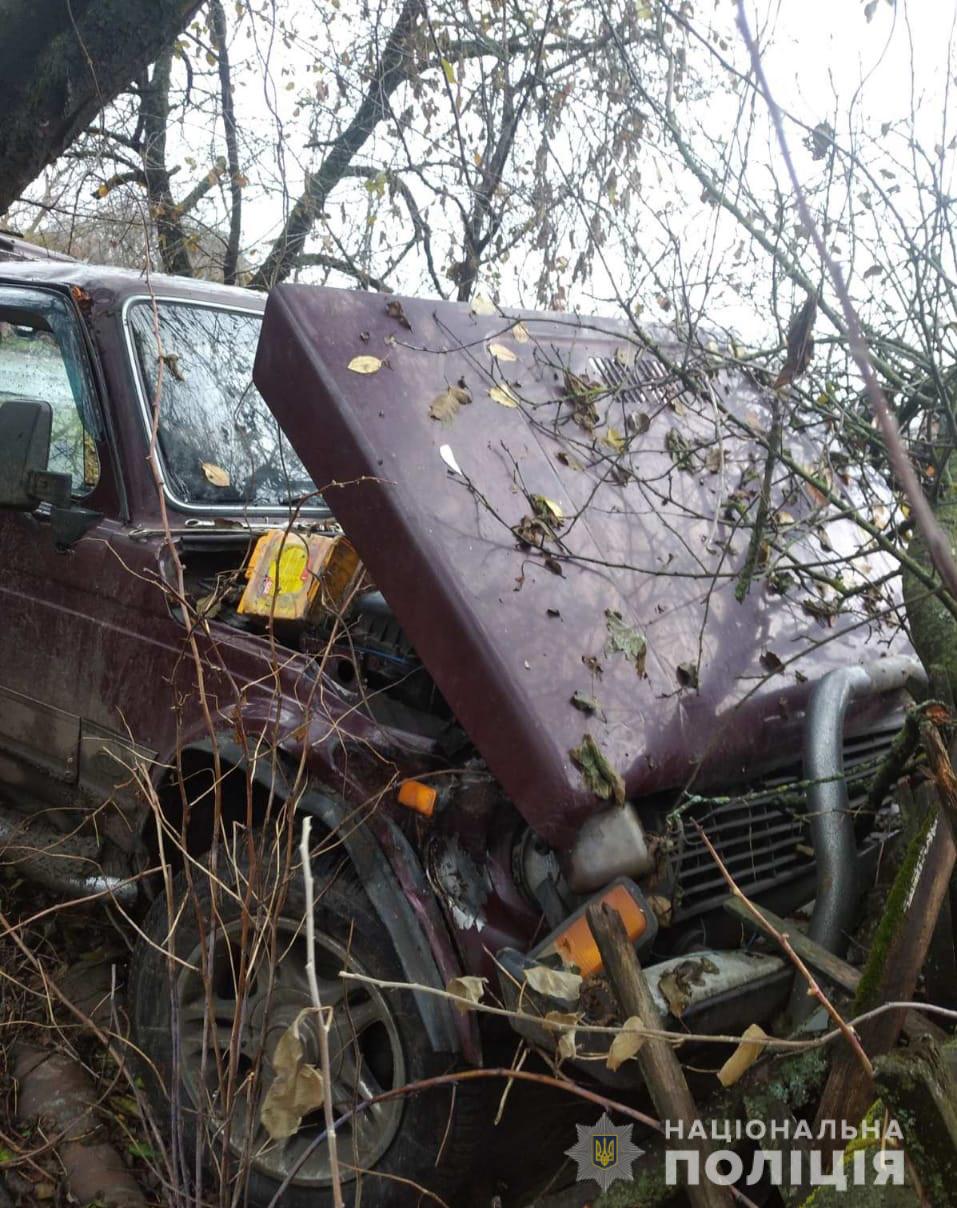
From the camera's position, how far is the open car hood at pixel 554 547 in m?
2.31

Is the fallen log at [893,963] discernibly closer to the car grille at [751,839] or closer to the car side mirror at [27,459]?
the car grille at [751,839]

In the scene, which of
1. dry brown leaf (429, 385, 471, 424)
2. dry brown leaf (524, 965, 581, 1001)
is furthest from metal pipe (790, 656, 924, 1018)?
dry brown leaf (429, 385, 471, 424)

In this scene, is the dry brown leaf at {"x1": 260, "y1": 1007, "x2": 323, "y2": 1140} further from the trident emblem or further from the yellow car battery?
the yellow car battery

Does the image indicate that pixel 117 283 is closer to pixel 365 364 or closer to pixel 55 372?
pixel 55 372

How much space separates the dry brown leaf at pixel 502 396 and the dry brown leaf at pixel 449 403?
9cm

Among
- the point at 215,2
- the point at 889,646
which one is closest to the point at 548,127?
the point at 215,2

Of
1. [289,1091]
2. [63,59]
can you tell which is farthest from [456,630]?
Result: [63,59]

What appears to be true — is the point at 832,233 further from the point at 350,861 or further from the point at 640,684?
the point at 350,861

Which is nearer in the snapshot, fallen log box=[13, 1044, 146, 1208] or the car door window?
fallen log box=[13, 1044, 146, 1208]

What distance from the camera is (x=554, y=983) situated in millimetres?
2092

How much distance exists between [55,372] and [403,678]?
169cm

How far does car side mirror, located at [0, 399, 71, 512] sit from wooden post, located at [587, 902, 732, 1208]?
2038 millimetres

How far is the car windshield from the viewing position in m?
3.23

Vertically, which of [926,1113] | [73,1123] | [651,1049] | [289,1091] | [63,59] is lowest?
[73,1123]
